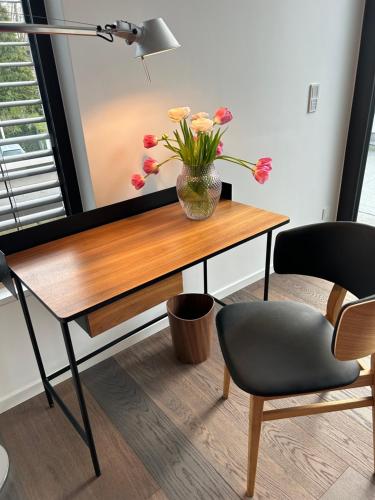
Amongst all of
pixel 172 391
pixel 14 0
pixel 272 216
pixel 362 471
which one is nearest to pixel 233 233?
pixel 272 216

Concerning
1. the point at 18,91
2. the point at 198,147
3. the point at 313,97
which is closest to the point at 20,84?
the point at 18,91

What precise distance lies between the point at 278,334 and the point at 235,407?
0.51 m

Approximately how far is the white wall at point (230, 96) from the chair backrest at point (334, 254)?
71 cm

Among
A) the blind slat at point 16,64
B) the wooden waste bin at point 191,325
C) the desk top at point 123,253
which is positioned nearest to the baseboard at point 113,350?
the wooden waste bin at point 191,325

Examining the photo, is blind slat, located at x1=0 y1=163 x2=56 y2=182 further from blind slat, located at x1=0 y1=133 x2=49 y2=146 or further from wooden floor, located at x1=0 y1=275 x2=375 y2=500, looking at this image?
wooden floor, located at x1=0 y1=275 x2=375 y2=500

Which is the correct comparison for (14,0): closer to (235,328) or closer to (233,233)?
(233,233)

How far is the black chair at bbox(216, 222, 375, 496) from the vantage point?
1.03 meters

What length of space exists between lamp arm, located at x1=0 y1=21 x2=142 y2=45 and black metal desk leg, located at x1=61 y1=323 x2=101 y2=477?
28.6 inches

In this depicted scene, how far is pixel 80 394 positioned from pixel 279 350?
25.4 inches

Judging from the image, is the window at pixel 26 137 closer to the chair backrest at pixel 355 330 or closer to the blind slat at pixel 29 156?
the blind slat at pixel 29 156

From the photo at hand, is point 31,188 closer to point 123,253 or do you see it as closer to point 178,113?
point 123,253

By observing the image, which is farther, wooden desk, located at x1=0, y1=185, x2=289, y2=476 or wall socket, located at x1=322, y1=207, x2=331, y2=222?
wall socket, located at x1=322, y1=207, x2=331, y2=222

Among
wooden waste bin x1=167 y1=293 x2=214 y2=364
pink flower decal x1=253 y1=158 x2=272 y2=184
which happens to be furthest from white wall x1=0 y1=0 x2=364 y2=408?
pink flower decal x1=253 y1=158 x2=272 y2=184

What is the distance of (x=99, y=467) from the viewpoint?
4.56 feet
